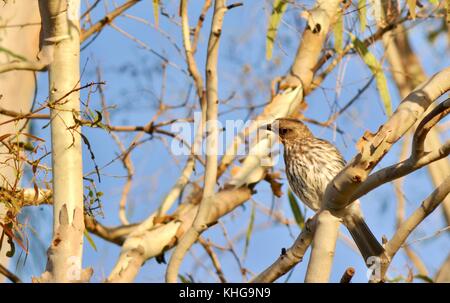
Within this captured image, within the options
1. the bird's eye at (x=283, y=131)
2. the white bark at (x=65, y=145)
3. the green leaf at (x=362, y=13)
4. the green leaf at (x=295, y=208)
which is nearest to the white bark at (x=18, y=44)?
the white bark at (x=65, y=145)

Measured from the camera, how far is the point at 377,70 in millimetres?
3885

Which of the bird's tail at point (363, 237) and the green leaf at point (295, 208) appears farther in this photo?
the green leaf at point (295, 208)

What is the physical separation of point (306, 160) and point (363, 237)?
92 centimetres

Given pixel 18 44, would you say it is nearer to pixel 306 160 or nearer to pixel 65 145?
pixel 65 145

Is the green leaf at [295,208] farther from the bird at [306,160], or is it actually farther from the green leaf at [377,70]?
the green leaf at [377,70]

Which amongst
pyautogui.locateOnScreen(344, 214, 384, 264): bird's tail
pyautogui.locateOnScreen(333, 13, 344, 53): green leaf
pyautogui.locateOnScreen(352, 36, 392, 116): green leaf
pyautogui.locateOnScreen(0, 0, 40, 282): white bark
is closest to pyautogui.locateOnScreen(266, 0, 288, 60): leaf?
pyautogui.locateOnScreen(333, 13, 344, 53): green leaf

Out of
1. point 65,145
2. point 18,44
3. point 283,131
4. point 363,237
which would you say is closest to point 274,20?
point 283,131

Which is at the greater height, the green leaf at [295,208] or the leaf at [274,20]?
the leaf at [274,20]

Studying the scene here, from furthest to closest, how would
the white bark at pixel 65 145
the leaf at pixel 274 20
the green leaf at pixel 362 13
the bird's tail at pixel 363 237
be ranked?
the leaf at pixel 274 20, the green leaf at pixel 362 13, the bird's tail at pixel 363 237, the white bark at pixel 65 145

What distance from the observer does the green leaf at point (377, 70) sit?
12.6 feet

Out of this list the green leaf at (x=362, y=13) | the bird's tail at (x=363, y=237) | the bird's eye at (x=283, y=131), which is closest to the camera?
the bird's tail at (x=363, y=237)

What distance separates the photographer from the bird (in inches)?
162

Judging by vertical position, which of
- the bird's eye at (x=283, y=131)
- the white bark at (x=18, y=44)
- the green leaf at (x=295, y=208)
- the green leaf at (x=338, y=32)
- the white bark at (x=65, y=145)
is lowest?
the white bark at (x=65, y=145)

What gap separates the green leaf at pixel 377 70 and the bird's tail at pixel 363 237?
0.54 meters
